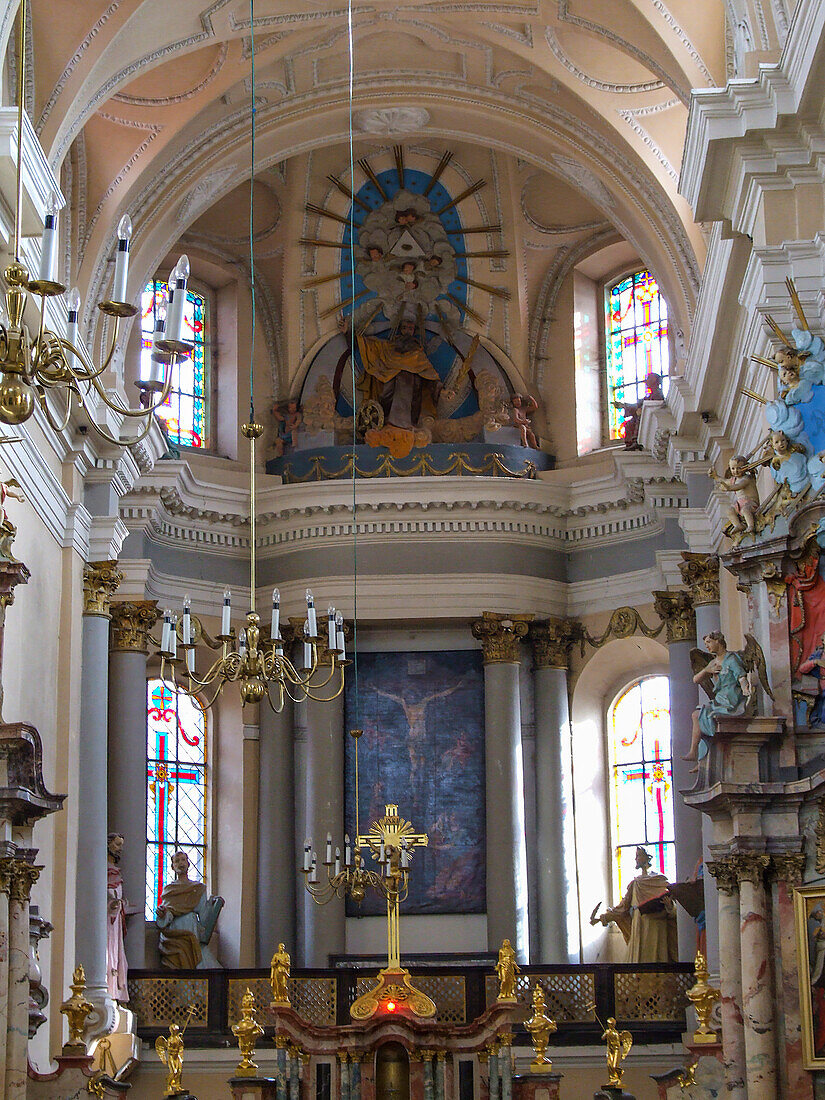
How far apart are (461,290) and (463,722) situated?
17.3 feet

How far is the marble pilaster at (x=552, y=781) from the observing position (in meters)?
19.9

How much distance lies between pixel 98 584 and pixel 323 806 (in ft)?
13.5

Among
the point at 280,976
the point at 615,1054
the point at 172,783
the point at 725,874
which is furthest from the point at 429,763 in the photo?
the point at 725,874

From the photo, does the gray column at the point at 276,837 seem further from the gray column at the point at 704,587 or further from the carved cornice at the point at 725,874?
the carved cornice at the point at 725,874

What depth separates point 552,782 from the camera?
66.8 feet

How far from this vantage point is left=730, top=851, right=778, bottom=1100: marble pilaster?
11867mm

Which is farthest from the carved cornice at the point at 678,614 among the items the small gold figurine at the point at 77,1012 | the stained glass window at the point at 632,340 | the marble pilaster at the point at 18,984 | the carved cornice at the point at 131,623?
the marble pilaster at the point at 18,984

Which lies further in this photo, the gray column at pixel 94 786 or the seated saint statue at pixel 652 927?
the seated saint statue at pixel 652 927

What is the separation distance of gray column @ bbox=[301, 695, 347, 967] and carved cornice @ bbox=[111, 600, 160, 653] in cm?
213

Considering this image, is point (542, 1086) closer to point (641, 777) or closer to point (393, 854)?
point (393, 854)

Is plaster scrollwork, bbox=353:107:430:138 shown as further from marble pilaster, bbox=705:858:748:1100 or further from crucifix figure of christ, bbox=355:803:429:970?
marble pilaster, bbox=705:858:748:1100

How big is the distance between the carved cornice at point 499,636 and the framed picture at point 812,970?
8.61 metres

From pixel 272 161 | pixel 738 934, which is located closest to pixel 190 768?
pixel 272 161

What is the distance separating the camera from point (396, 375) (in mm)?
21922
